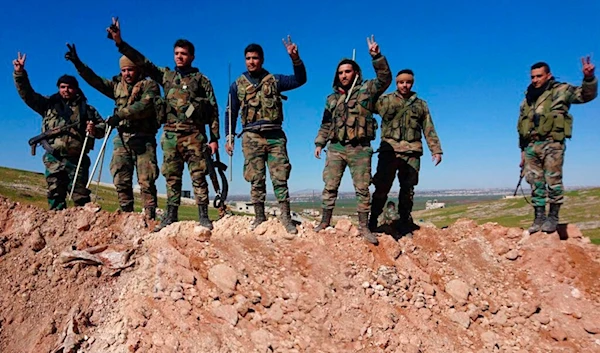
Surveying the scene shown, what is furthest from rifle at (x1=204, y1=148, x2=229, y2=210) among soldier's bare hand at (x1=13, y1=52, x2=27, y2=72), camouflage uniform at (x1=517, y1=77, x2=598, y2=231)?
camouflage uniform at (x1=517, y1=77, x2=598, y2=231)

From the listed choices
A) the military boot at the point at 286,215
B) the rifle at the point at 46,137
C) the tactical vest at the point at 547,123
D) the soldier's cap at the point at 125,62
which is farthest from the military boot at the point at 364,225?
the rifle at the point at 46,137

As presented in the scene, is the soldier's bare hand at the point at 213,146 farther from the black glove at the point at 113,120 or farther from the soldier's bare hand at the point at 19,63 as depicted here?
the soldier's bare hand at the point at 19,63

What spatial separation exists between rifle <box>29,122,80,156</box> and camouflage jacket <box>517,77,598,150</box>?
28.8 ft

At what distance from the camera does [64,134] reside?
735 centimetres

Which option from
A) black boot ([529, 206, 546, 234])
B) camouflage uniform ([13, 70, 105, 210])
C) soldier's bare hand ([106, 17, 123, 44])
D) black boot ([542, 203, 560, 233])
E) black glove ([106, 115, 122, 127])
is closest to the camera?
soldier's bare hand ([106, 17, 123, 44])

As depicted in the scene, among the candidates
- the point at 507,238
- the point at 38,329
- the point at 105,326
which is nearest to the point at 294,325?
the point at 105,326

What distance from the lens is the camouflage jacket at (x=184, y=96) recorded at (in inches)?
250

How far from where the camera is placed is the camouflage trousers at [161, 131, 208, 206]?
6.43m

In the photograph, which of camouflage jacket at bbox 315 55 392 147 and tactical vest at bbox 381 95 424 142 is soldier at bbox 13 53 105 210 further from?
tactical vest at bbox 381 95 424 142

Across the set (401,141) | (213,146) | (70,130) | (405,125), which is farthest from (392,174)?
(70,130)

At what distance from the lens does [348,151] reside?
6.58 metres

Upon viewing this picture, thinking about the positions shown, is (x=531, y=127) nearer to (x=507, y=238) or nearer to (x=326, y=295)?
(x=507, y=238)

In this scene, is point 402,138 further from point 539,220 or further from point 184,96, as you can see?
point 184,96

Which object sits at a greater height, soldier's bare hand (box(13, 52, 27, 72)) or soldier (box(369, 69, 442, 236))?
soldier's bare hand (box(13, 52, 27, 72))
